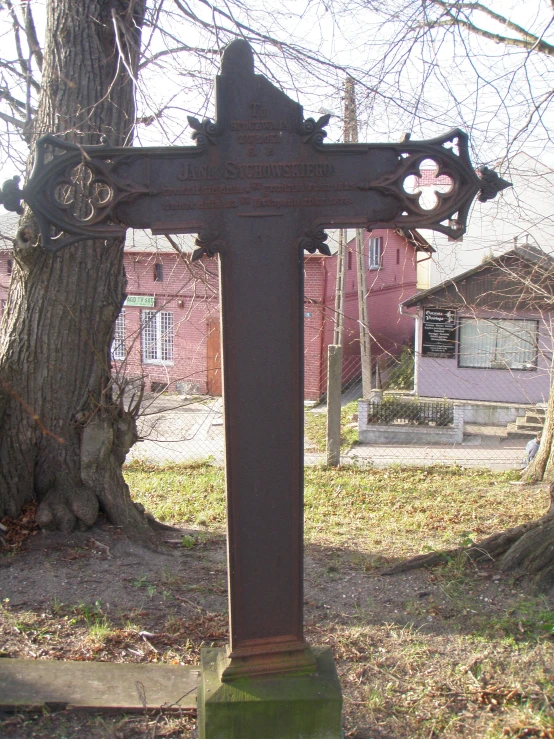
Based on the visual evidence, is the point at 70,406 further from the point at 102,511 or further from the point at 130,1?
the point at 130,1

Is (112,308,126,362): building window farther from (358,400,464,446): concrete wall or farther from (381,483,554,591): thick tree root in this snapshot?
(358,400,464,446): concrete wall

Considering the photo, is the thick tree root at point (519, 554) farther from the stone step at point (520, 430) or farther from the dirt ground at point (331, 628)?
the stone step at point (520, 430)

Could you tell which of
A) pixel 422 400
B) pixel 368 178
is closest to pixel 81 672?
pixel 368 178

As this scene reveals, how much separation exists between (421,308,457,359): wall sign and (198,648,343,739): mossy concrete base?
703 inches

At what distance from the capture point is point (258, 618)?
2773mm

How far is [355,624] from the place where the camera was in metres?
3.79

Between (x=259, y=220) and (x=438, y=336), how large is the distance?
1821cm

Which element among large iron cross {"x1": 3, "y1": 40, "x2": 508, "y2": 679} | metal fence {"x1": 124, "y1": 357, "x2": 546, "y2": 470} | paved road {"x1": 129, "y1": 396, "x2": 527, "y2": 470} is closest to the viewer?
large iron cross {"x1": 3, "y1": 40, "x2": 508, "y2": 679}

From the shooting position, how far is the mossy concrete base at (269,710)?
104 inches

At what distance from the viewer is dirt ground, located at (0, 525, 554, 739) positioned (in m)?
2.92

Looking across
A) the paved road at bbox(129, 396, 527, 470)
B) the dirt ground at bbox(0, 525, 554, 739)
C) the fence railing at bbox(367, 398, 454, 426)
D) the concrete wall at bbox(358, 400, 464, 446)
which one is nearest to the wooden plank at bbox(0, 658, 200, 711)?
the dirt ground at bbox(0, 525, 554, 739)

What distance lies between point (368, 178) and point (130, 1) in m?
3.08

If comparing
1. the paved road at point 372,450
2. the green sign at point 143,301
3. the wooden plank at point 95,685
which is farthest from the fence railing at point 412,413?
the wooden plank at point 95,685

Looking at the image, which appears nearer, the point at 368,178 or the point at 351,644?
the point at 368,178
